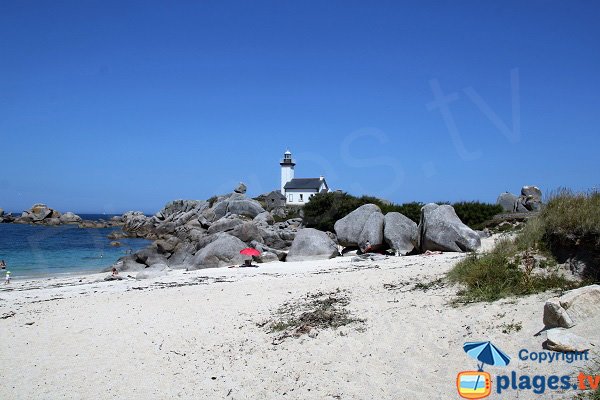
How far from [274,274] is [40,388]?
11.4m

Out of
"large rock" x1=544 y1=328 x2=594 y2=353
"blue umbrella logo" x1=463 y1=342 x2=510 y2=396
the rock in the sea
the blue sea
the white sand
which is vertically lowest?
the blue sea

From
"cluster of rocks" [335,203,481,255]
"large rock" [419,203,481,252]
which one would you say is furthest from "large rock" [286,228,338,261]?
"large rock" [419,203,481,252]

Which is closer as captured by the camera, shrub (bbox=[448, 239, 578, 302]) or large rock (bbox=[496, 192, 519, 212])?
shrub (bbox=[448, 239, 578, 302])

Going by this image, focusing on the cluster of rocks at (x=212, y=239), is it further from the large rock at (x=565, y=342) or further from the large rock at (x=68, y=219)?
the large rock at (x=68, y=219)

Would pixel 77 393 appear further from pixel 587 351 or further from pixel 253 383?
pixel 587 351

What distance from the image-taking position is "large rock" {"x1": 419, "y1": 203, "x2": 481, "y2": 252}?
2030 centimetres

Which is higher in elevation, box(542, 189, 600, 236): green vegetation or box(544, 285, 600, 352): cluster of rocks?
box(542, 189, 600, 236): green vegetation

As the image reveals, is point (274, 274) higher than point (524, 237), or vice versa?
point (524, 237)

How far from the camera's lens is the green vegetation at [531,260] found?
8.78m

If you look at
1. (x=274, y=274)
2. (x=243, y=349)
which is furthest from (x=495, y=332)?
(x=274, y=274)

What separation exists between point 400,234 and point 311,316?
14721 millimetres

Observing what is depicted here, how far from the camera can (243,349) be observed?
8734mm

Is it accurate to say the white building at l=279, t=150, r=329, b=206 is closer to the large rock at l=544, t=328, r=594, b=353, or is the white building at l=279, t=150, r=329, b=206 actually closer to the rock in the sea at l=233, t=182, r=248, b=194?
the rock in the sea at l=233, t=182, r=248, b=194

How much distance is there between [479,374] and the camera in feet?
20.1
